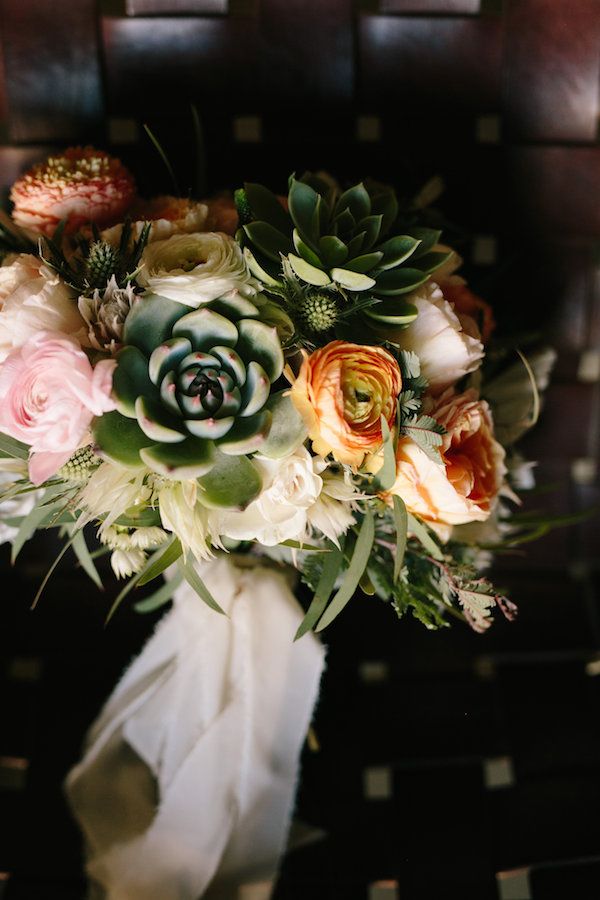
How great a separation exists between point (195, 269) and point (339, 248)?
0.11m

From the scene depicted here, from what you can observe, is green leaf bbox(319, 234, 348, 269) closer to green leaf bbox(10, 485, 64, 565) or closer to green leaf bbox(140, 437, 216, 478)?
green leaf bbox(140, 437, 216, 478)

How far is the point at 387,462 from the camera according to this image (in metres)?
0.54

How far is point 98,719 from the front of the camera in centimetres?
85

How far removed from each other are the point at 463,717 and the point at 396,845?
16 cm

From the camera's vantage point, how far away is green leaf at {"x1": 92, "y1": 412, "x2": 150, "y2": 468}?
514mm

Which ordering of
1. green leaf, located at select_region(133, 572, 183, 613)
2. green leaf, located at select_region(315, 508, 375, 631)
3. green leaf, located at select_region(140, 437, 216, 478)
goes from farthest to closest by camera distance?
green leaf, located at select_region(133, 572, 183, 613) → green leaf, located at select_region(315, 508, 375, 631) → green leaf, located at select_region(140, 437, 216, 478)

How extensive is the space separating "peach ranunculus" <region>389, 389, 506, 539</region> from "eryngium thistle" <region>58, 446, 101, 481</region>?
23 cm

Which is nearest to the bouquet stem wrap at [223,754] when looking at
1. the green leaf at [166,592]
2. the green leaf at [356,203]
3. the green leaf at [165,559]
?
the green leaf at [166,592]

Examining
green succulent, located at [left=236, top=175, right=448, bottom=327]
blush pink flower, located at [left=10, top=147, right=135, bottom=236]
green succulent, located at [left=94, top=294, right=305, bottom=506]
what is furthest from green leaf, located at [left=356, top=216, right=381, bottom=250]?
blush pink flower, located at [left=10, top=147, right=135, bottom=236]

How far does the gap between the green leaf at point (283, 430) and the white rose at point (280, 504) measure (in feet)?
0.05

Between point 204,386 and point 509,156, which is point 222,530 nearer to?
point 204,386

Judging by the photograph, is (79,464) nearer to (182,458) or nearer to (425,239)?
(182,458)

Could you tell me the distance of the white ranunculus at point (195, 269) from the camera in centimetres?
→ 51

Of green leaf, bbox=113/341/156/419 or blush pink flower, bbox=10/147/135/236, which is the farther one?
blush pink flower, bbox=10/147/135/236
